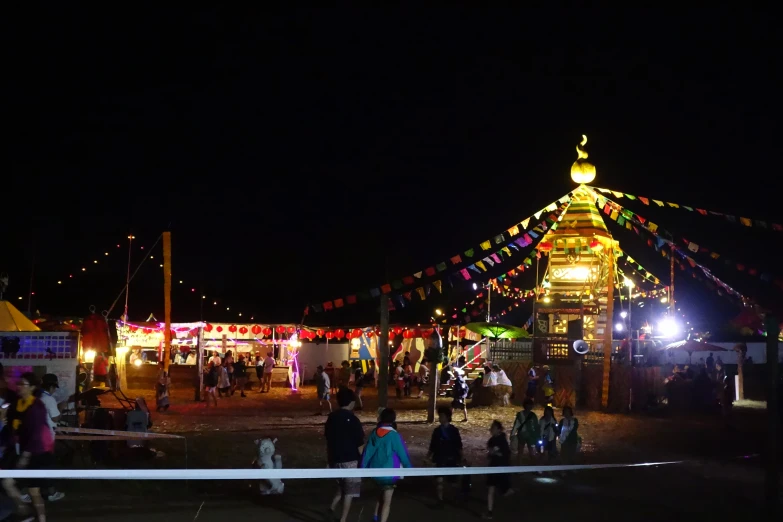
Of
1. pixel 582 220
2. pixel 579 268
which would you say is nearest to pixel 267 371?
pixel 579 268

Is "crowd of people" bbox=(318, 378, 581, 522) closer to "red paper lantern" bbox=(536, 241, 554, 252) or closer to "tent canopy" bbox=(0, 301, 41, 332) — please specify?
"tent canopy" bbox=(0, 301, 41, 332)

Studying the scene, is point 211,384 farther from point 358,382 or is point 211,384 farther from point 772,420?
point 772,420

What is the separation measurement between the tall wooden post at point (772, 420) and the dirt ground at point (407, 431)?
4.21 m

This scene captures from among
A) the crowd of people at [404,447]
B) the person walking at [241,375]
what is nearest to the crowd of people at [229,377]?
the person walking at [241,375]

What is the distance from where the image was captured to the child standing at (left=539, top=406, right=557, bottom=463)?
37.6 feet

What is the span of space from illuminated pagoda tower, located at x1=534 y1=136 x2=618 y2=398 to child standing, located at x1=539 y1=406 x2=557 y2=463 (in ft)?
45.4

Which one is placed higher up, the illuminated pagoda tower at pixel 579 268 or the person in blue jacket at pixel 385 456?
the illuminated pagoda tower at pixel 579 268

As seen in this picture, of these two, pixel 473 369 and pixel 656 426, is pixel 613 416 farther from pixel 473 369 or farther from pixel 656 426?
pixel 473 369

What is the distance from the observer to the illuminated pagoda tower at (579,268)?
85.8ft

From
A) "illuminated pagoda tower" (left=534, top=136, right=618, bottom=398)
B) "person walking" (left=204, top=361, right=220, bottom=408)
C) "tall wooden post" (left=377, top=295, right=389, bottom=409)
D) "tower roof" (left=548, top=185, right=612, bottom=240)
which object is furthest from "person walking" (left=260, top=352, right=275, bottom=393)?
"tower roof" (left=548, top=185, right=612, bottom=240)

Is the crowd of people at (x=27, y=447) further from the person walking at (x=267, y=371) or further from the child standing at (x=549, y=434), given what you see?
the person walking at (x=267, y=371)

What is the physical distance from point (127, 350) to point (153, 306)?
14.7 m

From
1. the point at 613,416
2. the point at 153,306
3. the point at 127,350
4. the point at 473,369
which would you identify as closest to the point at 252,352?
the point at 127,350

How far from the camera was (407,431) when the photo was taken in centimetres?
1625
